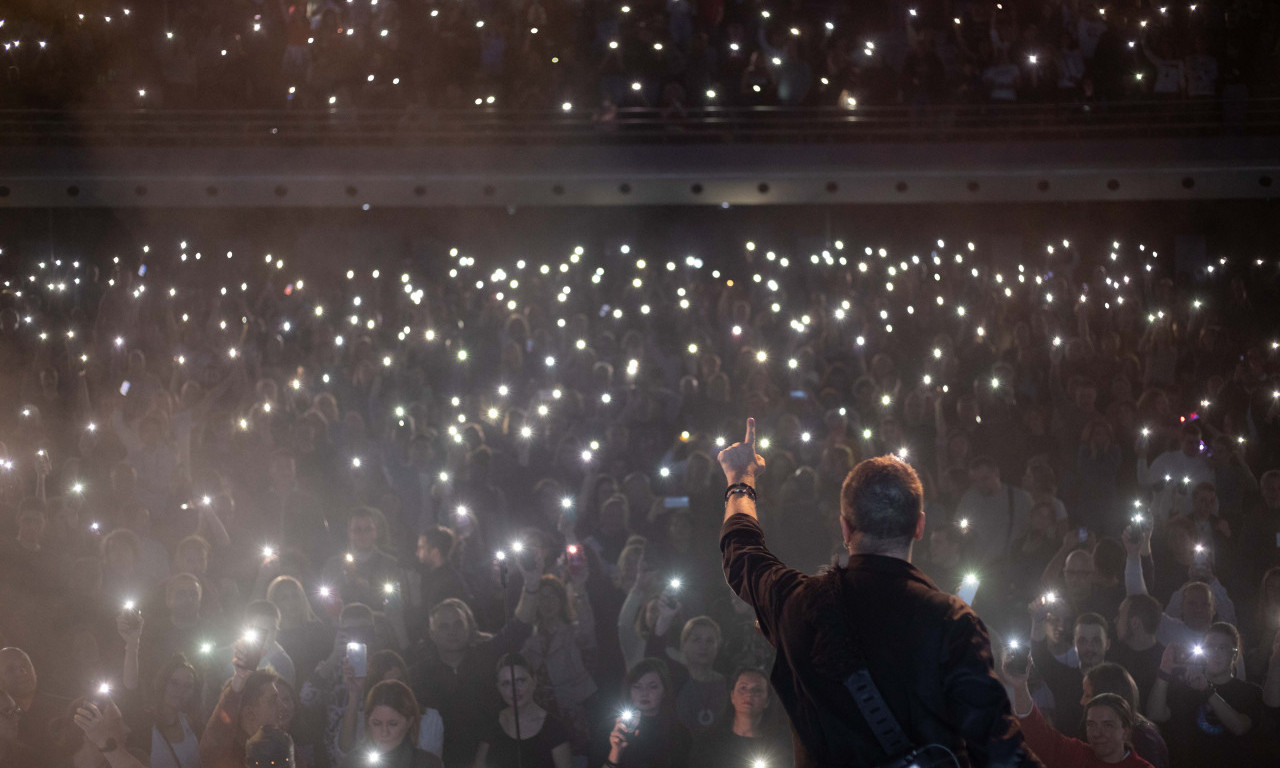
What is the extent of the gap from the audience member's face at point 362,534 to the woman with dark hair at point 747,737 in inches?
84.6

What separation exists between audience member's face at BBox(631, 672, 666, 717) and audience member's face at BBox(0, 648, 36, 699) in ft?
8.37

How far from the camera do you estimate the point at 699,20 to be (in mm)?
13000

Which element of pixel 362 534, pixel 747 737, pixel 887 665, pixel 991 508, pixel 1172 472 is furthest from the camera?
pixel 1172 472

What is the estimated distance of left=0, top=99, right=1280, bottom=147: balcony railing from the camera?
1109cm

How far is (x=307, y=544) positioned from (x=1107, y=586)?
4198 millimetres

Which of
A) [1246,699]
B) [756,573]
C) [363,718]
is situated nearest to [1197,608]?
[1246,699]

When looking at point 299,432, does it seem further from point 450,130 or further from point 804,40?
point 804,40

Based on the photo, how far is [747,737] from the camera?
436 cm

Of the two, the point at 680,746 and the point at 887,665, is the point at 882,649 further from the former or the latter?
the point at 680,746

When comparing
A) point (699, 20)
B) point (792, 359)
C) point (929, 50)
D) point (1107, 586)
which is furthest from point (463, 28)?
point (1107, 586)

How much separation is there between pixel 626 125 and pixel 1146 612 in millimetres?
8513

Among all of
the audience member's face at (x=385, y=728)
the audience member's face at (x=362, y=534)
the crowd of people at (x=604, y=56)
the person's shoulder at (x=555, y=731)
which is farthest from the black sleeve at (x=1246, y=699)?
the crowd of people at (x=604, y=56)

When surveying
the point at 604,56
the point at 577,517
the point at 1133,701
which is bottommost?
the point at 1133,701

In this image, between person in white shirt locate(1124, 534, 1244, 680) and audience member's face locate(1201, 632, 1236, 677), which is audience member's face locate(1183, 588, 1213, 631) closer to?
person in white shirt locate(1124, 534, 1244, 680)
